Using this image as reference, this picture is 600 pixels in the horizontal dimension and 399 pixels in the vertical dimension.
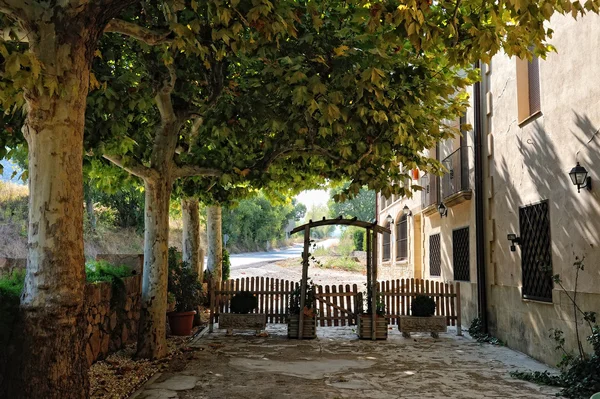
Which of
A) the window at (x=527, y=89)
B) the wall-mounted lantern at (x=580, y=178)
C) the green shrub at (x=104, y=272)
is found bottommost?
the green shrub at (x=104, y=272)

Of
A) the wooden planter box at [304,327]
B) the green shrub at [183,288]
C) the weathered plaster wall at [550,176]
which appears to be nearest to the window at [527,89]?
the weathered plaster wall at [550,176]

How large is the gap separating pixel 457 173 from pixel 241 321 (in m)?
6.48

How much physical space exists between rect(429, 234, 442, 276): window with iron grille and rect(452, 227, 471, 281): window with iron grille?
1.50 metres

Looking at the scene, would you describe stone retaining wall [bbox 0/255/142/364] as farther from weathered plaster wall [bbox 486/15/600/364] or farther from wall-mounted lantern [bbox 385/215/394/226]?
wall-mounted lantern [bbox 385/215/394/226]

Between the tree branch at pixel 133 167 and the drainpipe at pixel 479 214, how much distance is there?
7.10m

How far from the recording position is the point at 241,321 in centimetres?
1161

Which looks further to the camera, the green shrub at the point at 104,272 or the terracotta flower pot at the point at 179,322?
the terracotta flower pot at the point at 179,322

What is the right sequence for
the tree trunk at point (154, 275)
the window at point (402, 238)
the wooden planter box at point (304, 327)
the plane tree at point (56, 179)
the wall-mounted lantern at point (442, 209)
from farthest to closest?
1. the window at point (402, 238)
2. the wall-mounted lantern at point (442, 209)
3. the wooden planter box at point (304, 327)
4. the tree trunk at point (154, 275)
5. the plane tree at point (56, 179)

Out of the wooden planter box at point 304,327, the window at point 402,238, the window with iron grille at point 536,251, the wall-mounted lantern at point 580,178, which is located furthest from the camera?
the window at point 402,238

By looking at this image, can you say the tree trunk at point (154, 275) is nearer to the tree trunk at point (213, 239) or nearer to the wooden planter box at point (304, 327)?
the wooden planter box at point (304, 327)

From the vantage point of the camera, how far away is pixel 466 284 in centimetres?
1280

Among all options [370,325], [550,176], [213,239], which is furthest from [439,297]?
[213,239]

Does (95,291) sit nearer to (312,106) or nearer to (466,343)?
(312,106)

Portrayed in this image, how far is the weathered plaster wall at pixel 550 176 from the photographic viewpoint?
24.1 feet
